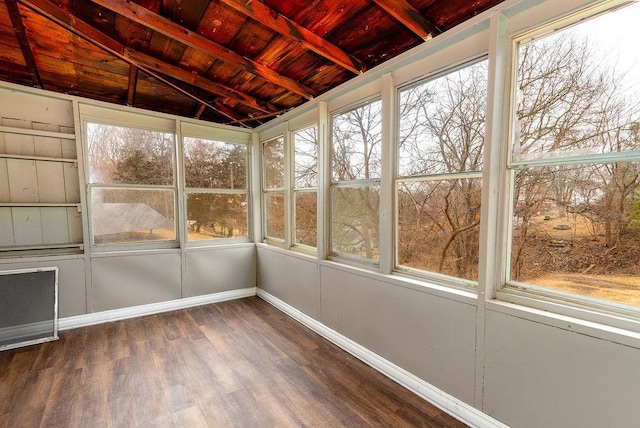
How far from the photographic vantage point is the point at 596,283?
4.55 feet

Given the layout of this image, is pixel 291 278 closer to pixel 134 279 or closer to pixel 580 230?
pixel 134 279

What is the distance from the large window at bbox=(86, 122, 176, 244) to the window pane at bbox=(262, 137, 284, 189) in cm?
122

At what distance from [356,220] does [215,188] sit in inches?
89.0

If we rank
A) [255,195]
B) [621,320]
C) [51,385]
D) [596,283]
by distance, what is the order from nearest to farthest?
[621,320] → [596,283] → [51,385] → [255,195]

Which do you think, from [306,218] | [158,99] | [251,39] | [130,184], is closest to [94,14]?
[251,39]

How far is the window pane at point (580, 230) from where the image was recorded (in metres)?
1.29

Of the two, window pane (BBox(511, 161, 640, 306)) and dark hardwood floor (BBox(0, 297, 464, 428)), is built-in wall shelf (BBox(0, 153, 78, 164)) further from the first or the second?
window pane (BBox(511, 161, 640, 306))

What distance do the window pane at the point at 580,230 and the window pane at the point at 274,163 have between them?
2769 millimetres

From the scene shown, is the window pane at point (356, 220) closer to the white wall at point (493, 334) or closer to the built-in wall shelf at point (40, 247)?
the white wall at point (493, 334)

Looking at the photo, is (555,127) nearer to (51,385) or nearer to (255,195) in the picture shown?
(255,195)

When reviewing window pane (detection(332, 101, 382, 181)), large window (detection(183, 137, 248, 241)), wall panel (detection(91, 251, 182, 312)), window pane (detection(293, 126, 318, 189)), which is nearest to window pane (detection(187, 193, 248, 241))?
large window (detection(183, 137, 248, 241))

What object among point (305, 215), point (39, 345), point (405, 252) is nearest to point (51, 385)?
point (39, 345)

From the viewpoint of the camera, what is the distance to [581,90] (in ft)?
4.64

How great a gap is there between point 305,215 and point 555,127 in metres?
2.43
